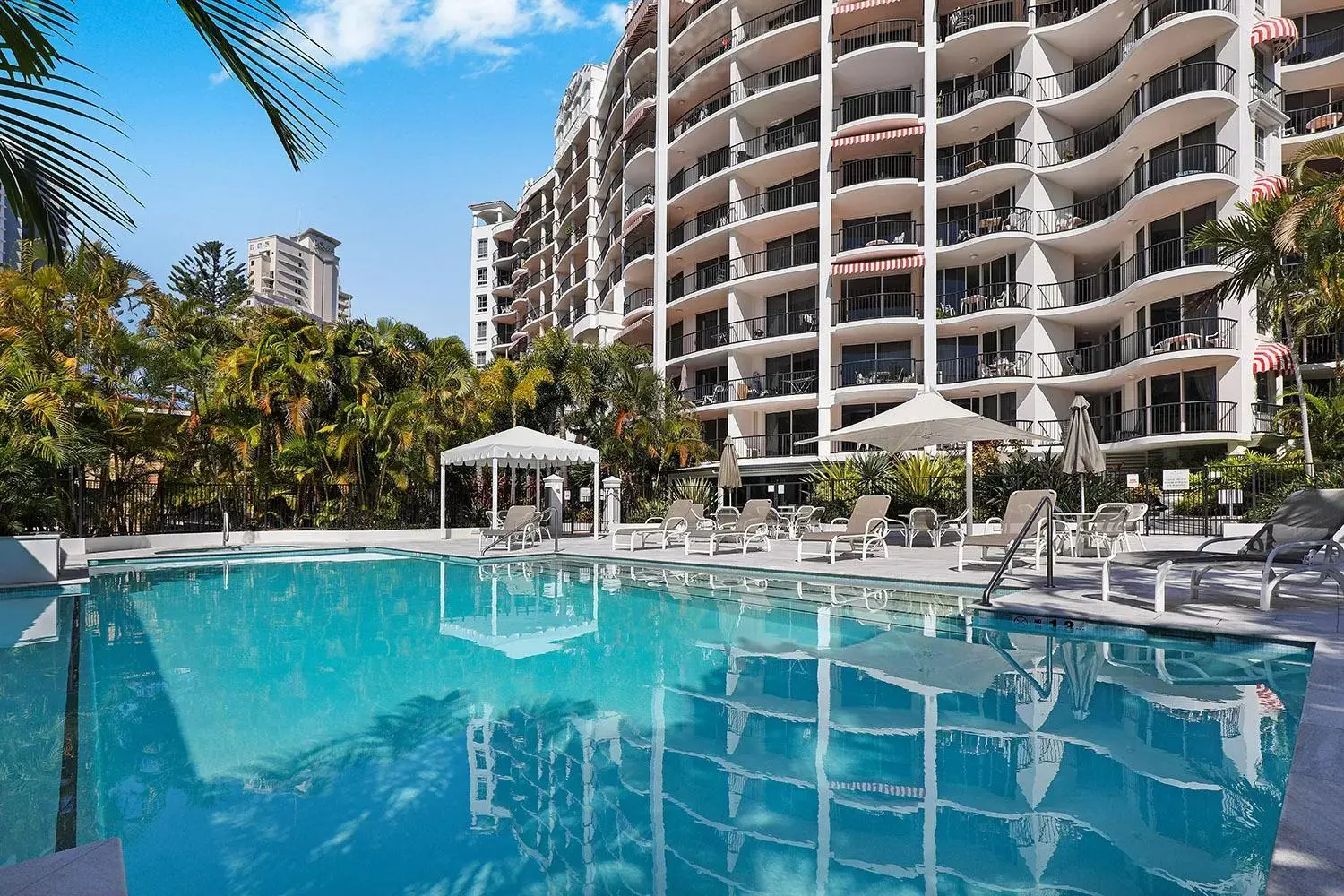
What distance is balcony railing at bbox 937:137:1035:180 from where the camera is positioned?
91.7 ft

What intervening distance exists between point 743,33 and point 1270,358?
23165mm

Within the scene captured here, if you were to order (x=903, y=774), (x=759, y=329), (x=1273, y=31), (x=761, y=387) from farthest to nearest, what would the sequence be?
(x=759, y=329), (x=761, y=387), (x=1273, y=31), (x=903, y=774)

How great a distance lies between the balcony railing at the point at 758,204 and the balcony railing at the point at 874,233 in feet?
6.55

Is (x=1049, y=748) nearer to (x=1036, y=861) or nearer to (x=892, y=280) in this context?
(x=1036, y=861)

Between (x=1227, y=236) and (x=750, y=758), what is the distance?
1338 centimetres

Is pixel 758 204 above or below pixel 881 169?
below

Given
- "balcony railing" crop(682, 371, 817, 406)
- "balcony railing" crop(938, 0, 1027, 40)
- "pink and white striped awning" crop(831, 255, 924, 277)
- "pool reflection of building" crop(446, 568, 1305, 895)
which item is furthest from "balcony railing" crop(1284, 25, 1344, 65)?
"pool reflection of building" crop(446, 568, 1305, 895)

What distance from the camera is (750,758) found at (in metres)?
4.59

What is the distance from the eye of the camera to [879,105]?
30703mm

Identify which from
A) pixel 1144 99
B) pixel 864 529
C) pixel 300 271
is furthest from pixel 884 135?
pixel 300 271

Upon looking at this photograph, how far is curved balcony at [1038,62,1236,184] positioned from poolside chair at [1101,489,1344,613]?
65.8 ft

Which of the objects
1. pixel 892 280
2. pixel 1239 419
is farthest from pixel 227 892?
pixel 892 280

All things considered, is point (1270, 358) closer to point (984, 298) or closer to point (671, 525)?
point (984, 298)

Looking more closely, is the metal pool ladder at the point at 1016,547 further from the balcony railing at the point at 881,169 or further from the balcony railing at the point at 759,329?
the balcony railing at the point at 881,169
